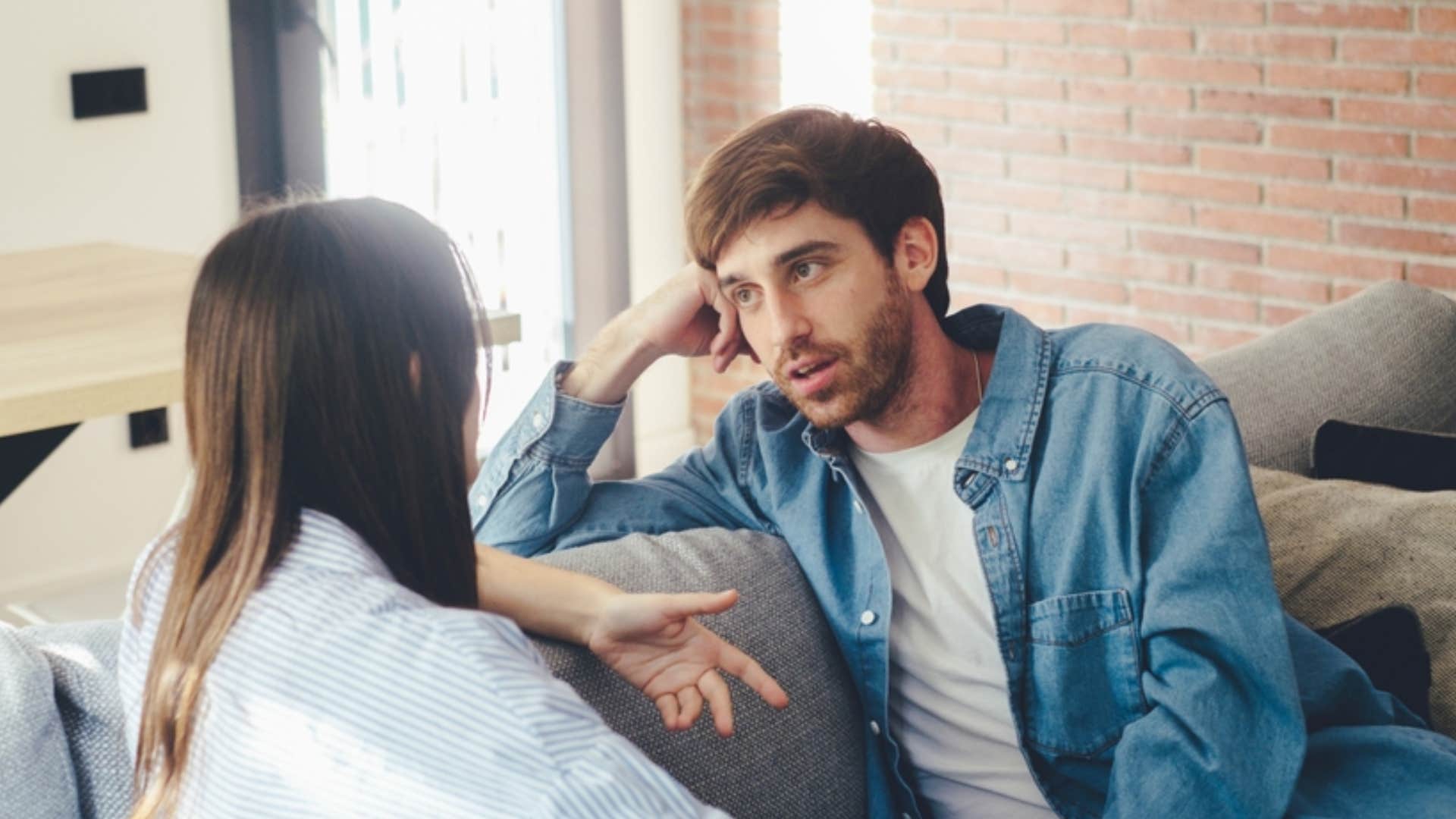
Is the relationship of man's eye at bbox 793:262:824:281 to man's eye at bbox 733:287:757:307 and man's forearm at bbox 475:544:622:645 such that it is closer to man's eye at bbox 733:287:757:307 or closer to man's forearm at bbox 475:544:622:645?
man's eye at bbox 733:287:757:307

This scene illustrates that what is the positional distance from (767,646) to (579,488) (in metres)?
0.29

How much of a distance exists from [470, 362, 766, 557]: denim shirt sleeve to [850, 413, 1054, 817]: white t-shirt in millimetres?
184

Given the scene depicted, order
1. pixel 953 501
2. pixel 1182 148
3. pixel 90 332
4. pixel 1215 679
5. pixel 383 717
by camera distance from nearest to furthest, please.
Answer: pixel 383 717
pixel 1215 679
pixel 953 501
pixel 90 332
pixel 1182 148

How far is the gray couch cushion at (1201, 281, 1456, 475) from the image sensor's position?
225 cm

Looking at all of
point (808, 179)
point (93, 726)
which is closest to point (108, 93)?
point (808, 179)

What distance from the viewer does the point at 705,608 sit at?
4.39 ft

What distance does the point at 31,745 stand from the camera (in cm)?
126

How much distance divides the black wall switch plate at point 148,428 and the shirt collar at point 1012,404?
235 cm

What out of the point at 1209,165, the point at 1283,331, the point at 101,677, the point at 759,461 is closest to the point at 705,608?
the point at 101,677

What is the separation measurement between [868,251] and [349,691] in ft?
3.16

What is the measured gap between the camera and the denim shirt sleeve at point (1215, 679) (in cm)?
Answer: 155

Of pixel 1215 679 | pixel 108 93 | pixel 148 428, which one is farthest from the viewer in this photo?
pixel 148 428

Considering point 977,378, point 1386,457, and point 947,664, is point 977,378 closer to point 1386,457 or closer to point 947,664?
point 947,664

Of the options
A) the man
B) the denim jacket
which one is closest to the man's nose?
the man
